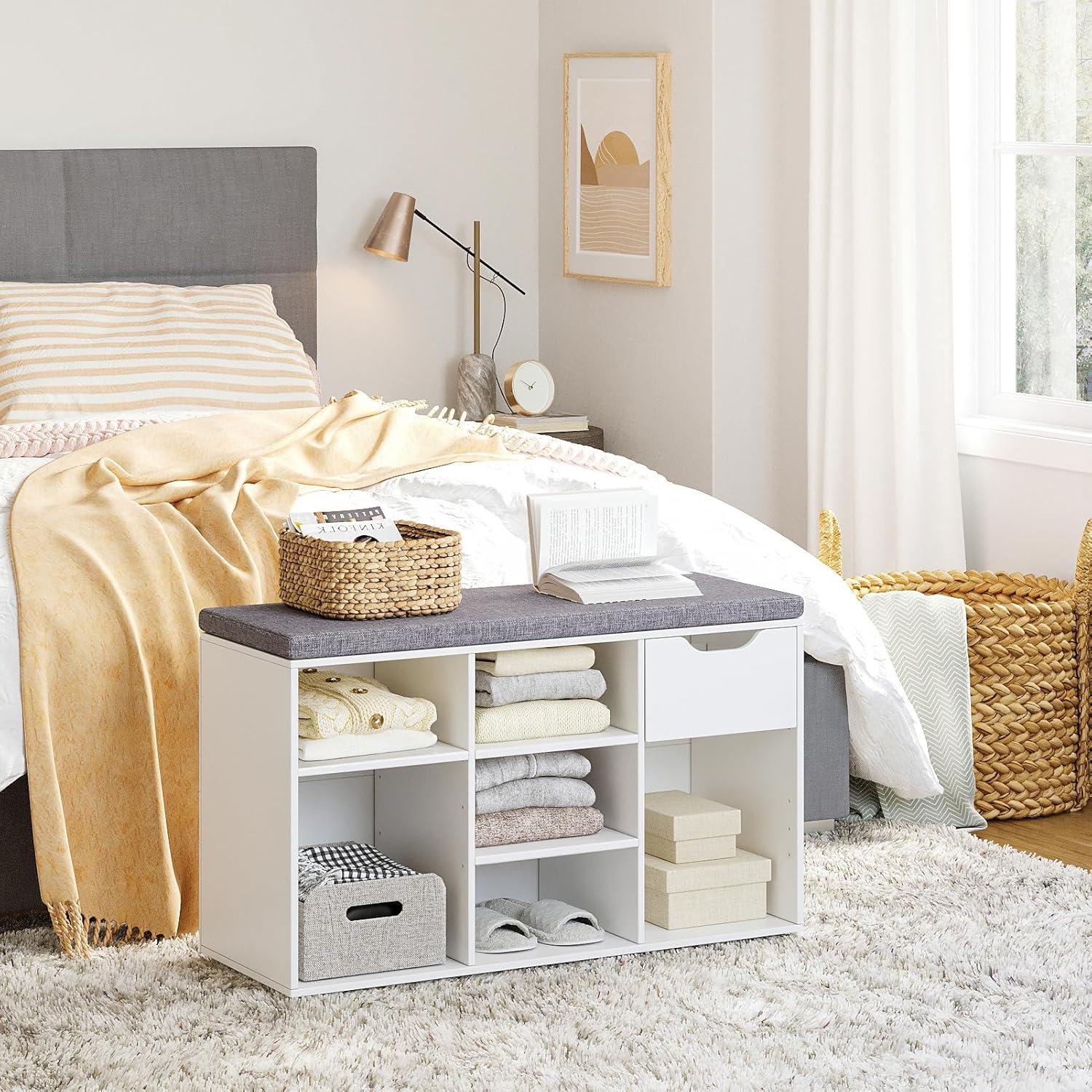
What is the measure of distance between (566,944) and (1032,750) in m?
1.34

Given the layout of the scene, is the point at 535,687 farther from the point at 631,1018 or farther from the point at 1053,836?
the point at 1053,836

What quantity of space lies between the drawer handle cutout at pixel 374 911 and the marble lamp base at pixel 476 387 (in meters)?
2.63

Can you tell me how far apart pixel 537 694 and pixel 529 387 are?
98.7 inches

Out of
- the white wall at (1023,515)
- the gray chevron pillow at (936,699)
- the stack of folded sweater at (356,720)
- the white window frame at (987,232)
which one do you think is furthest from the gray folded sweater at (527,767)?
the white window frame at (987,232)

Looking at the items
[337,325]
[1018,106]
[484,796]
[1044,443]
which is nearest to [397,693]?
[484,796]

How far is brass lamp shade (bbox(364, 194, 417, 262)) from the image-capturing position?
→ 16.3 feet

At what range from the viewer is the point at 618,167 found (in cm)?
498

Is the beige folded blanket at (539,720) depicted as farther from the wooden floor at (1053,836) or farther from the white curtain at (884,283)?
the white curtain at (884,283)

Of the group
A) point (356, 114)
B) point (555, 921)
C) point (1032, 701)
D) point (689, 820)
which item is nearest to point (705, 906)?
→ point (689, 820)

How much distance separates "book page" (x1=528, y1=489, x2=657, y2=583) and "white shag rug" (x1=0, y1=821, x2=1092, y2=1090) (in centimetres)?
61

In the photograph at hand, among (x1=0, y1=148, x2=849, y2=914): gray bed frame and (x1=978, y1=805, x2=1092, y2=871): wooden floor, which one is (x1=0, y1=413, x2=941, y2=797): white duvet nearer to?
(x1=978, y1=805, x2=1092, y2=871): wooden floor

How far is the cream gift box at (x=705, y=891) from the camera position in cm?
275

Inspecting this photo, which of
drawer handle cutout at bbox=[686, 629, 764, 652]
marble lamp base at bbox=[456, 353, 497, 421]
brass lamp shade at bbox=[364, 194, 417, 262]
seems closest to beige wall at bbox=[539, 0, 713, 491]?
marble lamp base at bbox=[456, 353, 497, 421]

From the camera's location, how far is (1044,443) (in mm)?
3916
